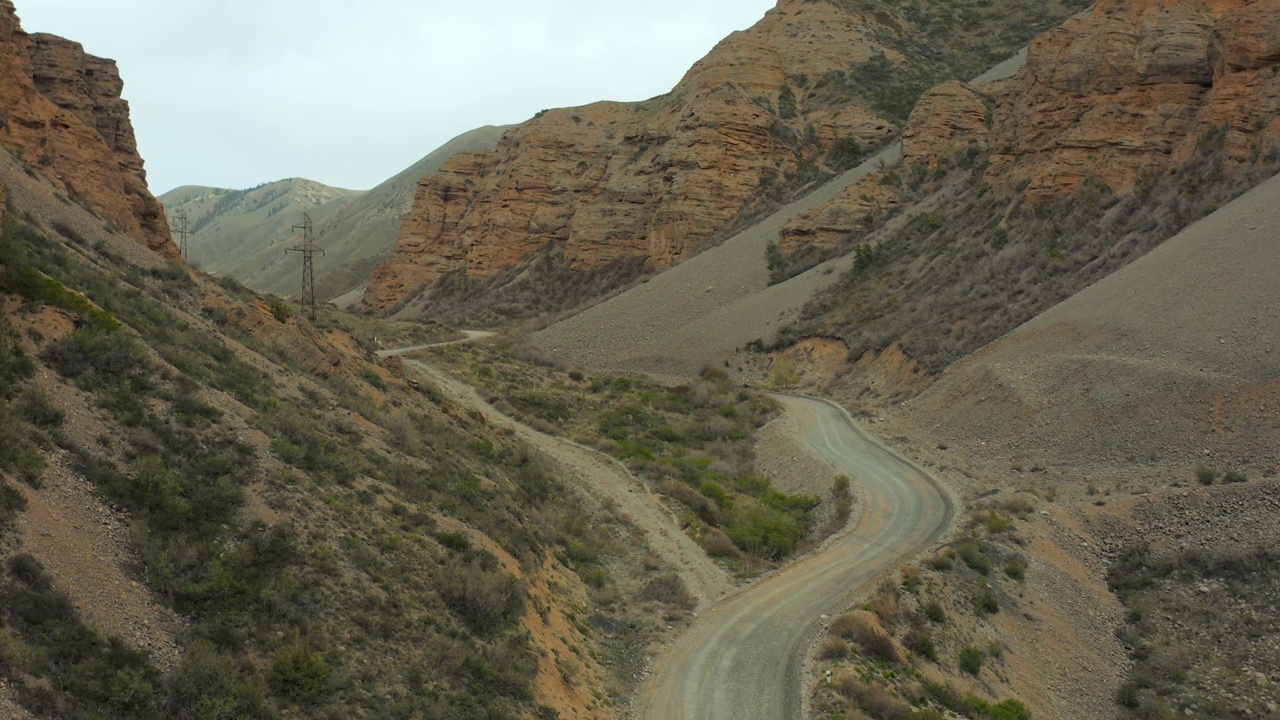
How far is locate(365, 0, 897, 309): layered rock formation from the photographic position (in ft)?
229

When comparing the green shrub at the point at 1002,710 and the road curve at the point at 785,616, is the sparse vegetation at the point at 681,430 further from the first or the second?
the green shrub at the point at 1002,710

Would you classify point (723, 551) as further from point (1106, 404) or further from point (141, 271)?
point (141, 271)

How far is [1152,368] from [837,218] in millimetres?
32810

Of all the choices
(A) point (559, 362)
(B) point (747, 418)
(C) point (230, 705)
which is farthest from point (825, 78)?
Result: (C) point (230, 705)

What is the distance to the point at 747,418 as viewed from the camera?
3706 centimetres

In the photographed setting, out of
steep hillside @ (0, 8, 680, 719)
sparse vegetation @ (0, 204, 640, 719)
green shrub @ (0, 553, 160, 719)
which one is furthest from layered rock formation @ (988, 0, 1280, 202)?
green shrub @ (0, 553, 160, 719)

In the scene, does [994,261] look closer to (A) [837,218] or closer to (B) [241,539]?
(A) [837,218]

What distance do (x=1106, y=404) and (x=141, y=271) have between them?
24238 mm

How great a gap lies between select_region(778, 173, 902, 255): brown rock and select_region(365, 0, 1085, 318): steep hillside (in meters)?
9.12

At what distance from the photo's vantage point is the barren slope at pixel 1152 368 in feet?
76.6

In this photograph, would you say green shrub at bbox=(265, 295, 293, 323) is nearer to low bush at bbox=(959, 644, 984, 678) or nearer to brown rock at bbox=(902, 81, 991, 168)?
low bush at bbox=(959, 644, 984, 678)

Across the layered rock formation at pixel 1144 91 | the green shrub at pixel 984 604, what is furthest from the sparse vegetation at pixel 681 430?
the layered rock formation at pixel 1144 91

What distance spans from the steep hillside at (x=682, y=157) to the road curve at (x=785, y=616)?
145 ft

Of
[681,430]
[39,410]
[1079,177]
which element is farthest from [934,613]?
[1079,177]
